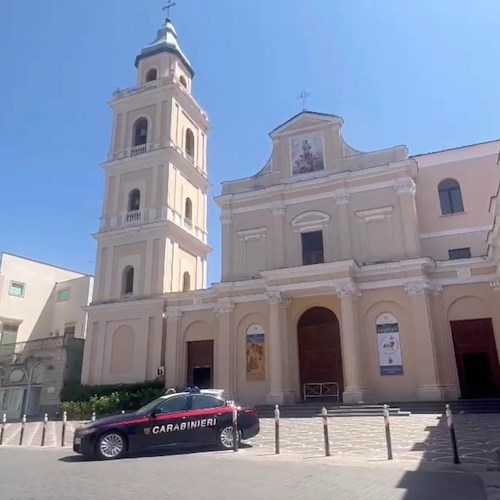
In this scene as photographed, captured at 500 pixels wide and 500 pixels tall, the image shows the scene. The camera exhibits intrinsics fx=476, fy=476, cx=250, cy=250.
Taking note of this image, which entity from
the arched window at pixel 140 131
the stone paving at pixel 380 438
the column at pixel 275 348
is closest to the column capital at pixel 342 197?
the column at pixel 275 348

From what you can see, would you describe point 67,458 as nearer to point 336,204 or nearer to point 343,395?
point 343,395

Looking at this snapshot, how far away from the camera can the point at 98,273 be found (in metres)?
30.0

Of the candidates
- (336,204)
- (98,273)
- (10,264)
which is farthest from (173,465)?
(10,264)

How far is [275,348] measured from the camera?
2308 cm

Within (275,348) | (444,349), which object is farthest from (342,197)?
(444,349)

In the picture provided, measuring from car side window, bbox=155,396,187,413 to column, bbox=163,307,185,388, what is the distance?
14.8 meters

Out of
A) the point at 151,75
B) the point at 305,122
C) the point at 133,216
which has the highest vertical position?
the point at 151,75

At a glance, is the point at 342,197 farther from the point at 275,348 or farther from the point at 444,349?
the point at 444,349

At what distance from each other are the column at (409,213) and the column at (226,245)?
376 inches

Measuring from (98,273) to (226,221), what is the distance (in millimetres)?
8930

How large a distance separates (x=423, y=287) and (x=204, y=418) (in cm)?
1433

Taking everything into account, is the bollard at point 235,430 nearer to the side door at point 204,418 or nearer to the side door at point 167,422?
the side door at point 204,418

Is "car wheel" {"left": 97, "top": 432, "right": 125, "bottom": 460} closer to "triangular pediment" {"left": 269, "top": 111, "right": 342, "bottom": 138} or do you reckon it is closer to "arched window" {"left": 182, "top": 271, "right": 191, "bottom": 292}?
"arched window" {"left": 182, "top": 271, "right": 191, "bottom": 292}

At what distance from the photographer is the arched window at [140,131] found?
3256 centimetres
